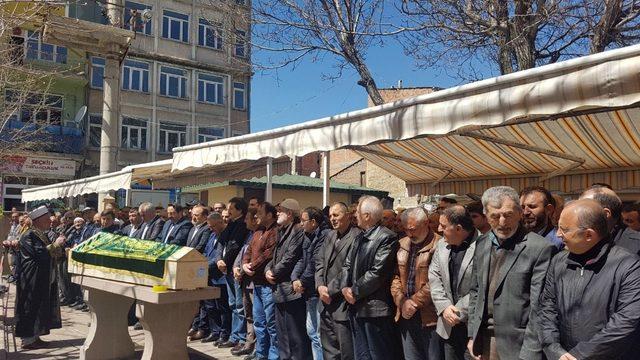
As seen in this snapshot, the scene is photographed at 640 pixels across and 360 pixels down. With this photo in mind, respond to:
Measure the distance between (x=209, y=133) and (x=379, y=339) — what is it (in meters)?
26.4

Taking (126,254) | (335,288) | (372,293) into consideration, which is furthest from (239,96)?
(372,293)

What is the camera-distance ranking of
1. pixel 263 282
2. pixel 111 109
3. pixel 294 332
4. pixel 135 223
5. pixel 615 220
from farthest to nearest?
1. pixel 111 109
2. pixel 135 223
3. pixel 263 282
4. pixel 294 332
5. pixel 615 220

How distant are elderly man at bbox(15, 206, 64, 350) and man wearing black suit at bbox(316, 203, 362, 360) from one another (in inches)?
171

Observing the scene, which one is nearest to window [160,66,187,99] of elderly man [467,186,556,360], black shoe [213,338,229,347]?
black shoe [213,338,229,347]

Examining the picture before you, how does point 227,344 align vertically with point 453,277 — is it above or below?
below

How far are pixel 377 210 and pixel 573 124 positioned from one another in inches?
103

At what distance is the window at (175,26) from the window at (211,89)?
2309mm

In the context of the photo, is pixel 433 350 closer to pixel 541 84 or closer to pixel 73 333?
pixel 541 84

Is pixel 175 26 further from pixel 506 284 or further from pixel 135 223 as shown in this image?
pixel 506 284

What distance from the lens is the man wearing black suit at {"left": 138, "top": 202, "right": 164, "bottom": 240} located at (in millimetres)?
8503

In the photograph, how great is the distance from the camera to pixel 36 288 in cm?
730

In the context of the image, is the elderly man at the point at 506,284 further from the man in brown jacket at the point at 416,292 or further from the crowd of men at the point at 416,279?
the man in brown jacket at the point at 416,292

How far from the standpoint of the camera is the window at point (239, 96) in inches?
1207

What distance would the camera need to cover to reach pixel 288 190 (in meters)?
18.8
